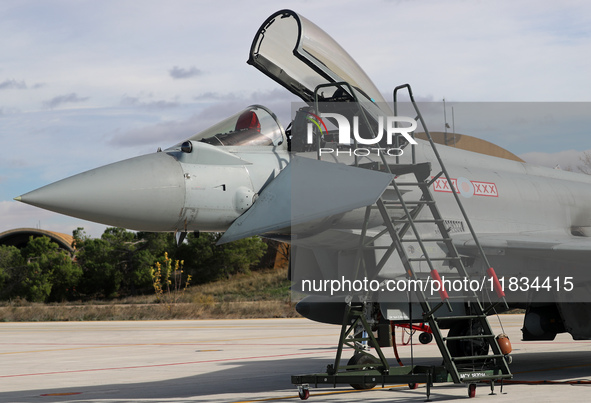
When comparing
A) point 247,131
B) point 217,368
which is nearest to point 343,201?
point 247,131

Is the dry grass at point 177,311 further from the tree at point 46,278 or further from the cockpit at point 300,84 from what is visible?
the cockpit at point 300,84

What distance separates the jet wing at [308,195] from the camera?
23.7ft

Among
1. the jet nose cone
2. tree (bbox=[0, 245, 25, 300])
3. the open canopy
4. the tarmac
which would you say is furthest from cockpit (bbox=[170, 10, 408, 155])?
tree (bbox=[0, 245, 25, 300])

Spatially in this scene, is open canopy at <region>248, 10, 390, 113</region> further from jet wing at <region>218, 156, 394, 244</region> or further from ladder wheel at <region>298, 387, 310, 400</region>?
ladder wheel at <region>298, 387, 310, 400</region>

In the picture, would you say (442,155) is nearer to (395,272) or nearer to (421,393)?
(395,272)

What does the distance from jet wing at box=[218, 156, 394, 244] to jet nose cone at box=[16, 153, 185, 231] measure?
31.6 inches

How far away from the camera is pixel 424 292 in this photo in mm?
8531

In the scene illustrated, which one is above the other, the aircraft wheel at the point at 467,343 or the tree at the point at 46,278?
the tree at the point at 46,278

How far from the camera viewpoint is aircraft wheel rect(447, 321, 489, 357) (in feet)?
29.8

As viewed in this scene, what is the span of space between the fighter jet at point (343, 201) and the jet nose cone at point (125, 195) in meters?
0.01

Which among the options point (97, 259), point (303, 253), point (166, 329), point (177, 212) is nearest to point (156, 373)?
point (303, 253)

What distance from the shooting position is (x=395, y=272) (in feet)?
28.4

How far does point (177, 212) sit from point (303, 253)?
2146 millimetres

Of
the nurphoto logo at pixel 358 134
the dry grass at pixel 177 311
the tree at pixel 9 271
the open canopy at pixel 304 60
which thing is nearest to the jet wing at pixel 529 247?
the nurphoto logo at pixel 358 134
